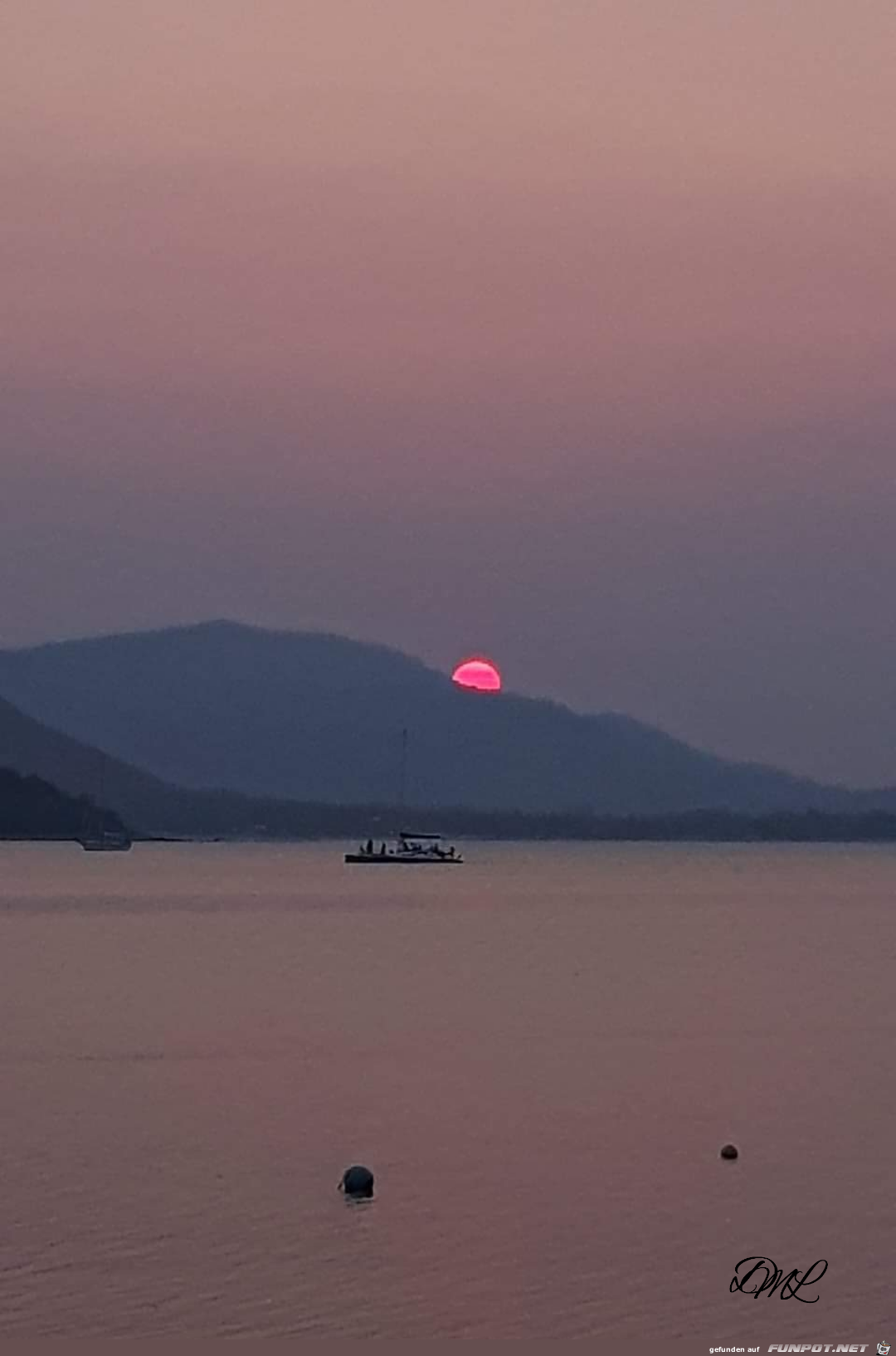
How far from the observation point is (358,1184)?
38000mm

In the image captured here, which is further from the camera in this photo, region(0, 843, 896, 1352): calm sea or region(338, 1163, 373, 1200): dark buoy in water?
region(338, 1163, 373, 1200): dark buoy in water

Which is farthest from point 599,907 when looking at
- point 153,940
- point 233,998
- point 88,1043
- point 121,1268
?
point 121,1268

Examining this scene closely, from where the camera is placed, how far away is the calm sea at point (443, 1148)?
1223 inches

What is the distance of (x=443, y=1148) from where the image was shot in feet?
140

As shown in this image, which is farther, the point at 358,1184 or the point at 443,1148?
the point at 443,1148

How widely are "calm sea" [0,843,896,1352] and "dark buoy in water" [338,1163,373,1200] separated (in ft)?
1.39

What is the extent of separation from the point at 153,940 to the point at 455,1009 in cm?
3642

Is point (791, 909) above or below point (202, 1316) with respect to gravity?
above

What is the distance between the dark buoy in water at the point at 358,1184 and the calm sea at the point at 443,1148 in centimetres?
42

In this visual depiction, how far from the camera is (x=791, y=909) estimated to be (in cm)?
15475

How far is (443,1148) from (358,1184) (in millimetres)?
4717

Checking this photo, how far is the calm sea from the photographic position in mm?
31062

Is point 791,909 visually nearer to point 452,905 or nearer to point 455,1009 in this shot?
point 452,905

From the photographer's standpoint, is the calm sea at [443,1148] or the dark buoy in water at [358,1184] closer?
the calm sea at [443,1148]
